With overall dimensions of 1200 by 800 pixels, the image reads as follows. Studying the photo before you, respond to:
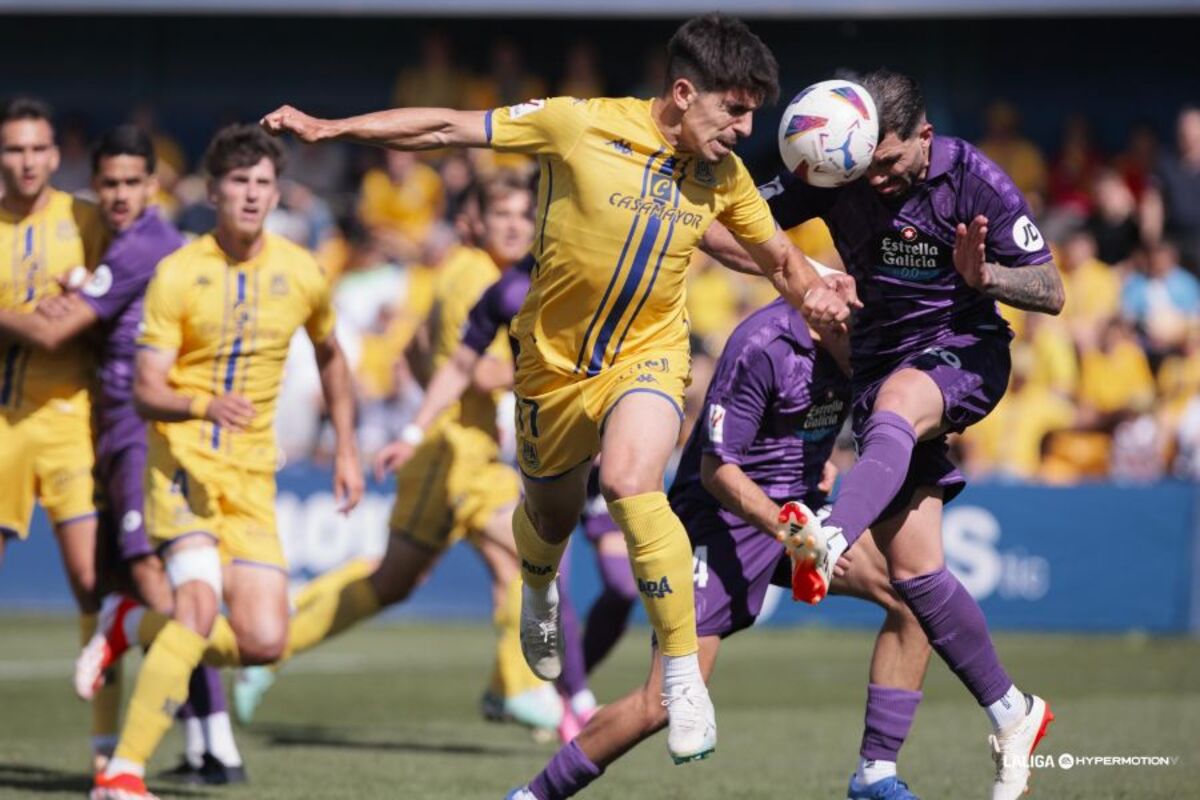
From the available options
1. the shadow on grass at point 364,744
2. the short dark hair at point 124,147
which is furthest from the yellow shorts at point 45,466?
the shadow on grass at point 364,744

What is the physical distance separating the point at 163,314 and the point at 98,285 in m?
0.75

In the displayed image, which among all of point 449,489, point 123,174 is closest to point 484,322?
point 449,489

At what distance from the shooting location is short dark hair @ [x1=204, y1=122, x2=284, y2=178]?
27.3 ft

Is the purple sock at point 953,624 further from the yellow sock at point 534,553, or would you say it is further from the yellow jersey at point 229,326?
the yellow jersey at point 229,326

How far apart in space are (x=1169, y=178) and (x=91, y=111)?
12.9m

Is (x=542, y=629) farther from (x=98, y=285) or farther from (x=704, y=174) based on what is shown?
(x=98, y=285)

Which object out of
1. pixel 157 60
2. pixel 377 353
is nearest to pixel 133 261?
pixel 377 353

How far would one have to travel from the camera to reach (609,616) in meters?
10.6

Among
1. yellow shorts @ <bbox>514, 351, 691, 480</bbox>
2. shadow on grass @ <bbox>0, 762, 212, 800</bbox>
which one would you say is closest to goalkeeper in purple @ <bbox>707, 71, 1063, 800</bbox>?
yellow shorts @ <bbox>514, 351, 691, 480</bbox>

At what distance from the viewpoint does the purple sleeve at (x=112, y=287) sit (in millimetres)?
8672

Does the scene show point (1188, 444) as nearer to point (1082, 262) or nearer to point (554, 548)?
point (1082, 262)

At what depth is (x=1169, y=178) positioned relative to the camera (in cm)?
1991

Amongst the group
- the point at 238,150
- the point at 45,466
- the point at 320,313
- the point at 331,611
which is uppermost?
the point at 238,150

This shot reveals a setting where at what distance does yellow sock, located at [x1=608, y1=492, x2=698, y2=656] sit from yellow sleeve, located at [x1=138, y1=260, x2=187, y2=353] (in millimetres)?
2567
